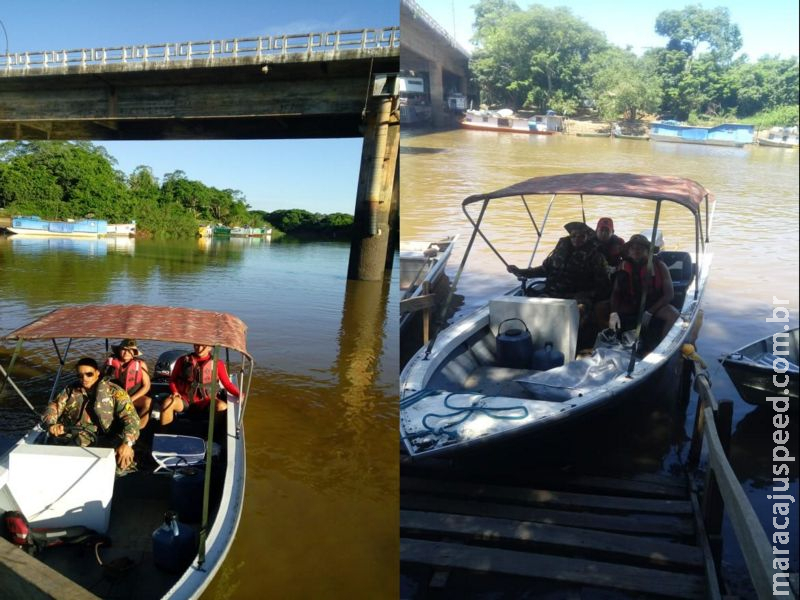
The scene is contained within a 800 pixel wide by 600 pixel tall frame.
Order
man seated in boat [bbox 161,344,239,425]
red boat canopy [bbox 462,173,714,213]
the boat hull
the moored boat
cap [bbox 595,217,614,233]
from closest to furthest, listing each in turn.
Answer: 1. the moored boat
2. the boat hull
3. red boat canopy [bbox 462,173,714,213]
4. cap [bbox 595,217,614,233]
5. man seated in boat [bbox 161,344,239,425]

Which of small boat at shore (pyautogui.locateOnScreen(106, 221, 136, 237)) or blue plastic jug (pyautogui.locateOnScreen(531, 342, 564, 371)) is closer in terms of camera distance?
blue plastic jug (pyautogui.locateOnScreen(531, 342, 564, 371))

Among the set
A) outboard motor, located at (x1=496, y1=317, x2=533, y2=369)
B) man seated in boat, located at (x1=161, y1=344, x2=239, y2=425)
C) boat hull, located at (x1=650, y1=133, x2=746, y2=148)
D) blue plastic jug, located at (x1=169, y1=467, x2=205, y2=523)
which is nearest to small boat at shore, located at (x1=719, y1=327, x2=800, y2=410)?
boat hull, located at (x1=650, y1=133, x2=746, y2=148)

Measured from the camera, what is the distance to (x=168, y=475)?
3.23 metres

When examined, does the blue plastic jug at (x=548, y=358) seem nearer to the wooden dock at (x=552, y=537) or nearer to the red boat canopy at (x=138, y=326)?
the wooden dock at (x=552, y=537)

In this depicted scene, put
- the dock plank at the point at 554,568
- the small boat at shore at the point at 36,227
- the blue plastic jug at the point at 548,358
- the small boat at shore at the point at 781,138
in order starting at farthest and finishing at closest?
the small boat at shore at the point at 36,227, the blue plastic jug at the point at 548,358, the dock plank at the point at 554,568, the small boat at shore at the point at 781,138

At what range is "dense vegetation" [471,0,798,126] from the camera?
1.35 m

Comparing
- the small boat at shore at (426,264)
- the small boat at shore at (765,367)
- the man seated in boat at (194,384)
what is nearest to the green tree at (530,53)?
the small boat at shore at (765,367)

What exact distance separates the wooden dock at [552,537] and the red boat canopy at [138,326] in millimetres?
1188

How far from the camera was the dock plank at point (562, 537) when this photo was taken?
2.17 metres

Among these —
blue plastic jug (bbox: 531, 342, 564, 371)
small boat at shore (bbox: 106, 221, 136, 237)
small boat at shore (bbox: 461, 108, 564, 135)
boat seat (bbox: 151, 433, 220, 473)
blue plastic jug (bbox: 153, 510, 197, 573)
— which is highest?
small boat at shore (bbox: 461, 108, 564, 135)

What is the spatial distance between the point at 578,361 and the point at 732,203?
44.0 inches

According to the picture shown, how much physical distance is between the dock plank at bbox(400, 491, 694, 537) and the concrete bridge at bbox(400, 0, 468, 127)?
136 cm

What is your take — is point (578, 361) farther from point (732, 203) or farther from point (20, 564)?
point (20, 564)

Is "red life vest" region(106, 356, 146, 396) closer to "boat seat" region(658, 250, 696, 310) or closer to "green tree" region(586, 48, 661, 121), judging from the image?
"boat seat" region(658, 250, 696, 310)
